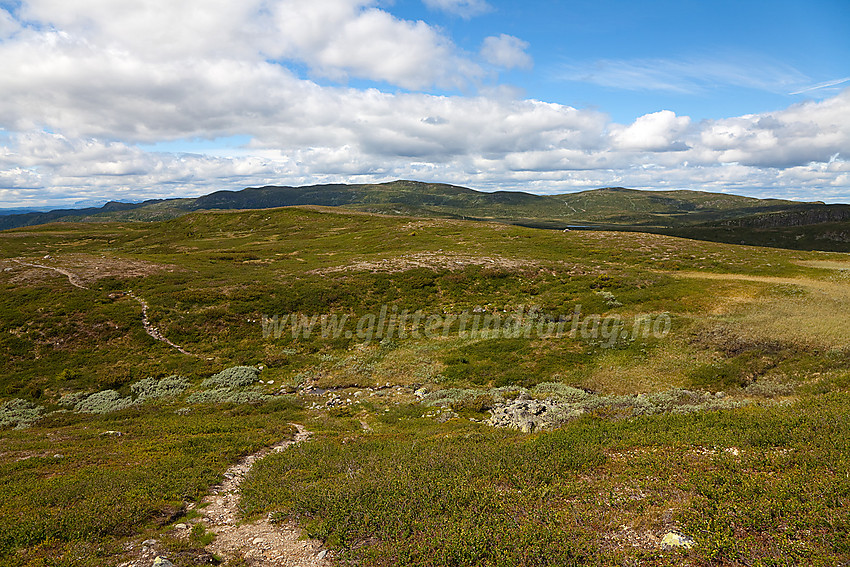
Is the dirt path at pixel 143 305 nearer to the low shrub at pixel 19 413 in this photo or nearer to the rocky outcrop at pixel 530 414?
the low shrub at pixel 19 413

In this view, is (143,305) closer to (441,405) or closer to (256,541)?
(441,405)

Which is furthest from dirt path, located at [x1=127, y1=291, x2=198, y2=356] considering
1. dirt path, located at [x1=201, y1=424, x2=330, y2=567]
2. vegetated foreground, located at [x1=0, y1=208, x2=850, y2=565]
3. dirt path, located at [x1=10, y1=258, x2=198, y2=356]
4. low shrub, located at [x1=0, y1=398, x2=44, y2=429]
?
dirt path, located at [x1=201, y1=424, x2=330, y2=567]

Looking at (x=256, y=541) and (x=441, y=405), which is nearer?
(x=256, y=541)

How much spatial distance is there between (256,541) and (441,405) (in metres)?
16.3

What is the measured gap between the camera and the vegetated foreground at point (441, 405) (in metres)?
11.2

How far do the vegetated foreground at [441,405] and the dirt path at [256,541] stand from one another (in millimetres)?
452

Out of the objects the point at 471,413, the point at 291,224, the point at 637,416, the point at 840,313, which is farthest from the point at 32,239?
the point at 840,313

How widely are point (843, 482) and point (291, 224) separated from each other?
136m

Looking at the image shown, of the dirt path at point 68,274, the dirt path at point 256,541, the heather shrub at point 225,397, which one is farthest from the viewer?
the dirt path at point 68,274

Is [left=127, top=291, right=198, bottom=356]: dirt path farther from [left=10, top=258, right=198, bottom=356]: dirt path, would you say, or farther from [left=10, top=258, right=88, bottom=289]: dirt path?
[left=10, top=258, right=88, bottom=289]: dirt path

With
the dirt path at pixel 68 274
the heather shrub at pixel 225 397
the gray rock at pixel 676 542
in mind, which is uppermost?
the dirt path at pixel 68 274

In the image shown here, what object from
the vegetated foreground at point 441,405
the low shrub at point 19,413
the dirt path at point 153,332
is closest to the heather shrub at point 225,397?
the vegetated foreground at point 441,405

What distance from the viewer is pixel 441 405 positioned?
27000mm

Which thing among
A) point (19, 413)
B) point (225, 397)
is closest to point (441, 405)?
point (225, 397)
